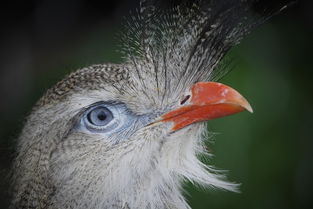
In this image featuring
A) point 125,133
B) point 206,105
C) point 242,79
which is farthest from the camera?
point 242,79

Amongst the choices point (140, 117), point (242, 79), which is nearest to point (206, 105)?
point (140, 117)

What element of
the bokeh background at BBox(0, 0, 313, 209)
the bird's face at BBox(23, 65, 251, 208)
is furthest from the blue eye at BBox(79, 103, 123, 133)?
the bokeh background at BBox(0, 0, 313, 209)

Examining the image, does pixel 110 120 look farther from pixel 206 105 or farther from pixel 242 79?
pixel 242 79

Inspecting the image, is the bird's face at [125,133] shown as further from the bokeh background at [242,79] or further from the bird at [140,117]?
the bokeh background at [242,79]

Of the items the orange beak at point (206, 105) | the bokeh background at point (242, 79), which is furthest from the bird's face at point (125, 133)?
the bokeh background at point (242, 79)

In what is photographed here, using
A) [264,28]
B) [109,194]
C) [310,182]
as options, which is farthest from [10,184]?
[264,28]

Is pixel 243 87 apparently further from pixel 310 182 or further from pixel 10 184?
pixel 10 184

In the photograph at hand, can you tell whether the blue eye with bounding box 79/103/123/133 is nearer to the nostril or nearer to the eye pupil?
the eye pupil
